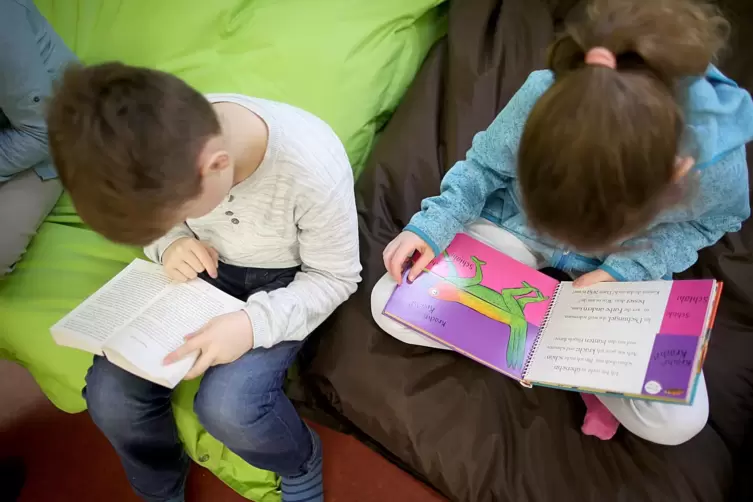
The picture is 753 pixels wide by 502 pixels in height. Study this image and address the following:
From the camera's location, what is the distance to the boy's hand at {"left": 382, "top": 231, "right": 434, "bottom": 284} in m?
0.94

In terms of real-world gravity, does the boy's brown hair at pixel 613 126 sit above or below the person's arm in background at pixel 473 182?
above

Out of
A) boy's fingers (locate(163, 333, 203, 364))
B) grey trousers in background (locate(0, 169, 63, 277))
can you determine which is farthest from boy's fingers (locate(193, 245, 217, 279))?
grey trousers in background (locate(0, 169, 63, 277))

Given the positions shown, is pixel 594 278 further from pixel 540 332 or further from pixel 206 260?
pixel 206 260

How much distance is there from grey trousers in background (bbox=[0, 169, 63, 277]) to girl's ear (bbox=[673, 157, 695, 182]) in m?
1.01

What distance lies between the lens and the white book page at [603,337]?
774mm

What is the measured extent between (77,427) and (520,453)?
86 centimetres

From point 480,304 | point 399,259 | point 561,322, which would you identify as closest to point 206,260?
point 399,259

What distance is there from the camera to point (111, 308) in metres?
0.86

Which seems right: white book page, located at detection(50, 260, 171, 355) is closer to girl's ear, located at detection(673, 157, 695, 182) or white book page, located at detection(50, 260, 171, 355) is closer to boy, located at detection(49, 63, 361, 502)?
boy, located at detection(49, 63, 361, 502)

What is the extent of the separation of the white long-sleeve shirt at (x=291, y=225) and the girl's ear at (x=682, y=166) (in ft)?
1.40

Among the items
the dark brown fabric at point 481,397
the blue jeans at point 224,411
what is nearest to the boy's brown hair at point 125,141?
the blue jeans at point 224,411

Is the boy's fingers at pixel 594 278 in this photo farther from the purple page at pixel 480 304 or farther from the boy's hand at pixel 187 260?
the boy's hand at pixel 187 260

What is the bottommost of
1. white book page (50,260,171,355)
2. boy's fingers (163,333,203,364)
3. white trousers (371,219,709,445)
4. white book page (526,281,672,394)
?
white trousers (371,219,709,445)

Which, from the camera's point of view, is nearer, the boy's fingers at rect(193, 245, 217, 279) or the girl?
the girl
